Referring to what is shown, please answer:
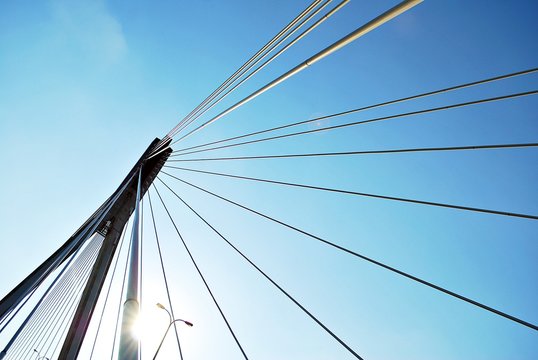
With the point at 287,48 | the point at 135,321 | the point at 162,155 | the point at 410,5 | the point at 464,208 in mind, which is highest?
the point at 287,48

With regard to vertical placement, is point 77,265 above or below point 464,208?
below

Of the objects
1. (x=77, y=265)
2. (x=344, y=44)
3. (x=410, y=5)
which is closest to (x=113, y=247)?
(x=77, y=265)

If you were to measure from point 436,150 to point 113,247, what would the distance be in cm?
914

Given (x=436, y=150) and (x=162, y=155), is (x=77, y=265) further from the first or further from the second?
(x=436, y=150)

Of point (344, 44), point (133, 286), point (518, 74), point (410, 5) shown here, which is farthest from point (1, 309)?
point (518, 74)

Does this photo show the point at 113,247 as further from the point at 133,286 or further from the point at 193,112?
the point at 133,286

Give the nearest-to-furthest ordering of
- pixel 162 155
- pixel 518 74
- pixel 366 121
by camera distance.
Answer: pixel 518 74 → pixel 366 121 → pixel 162 155

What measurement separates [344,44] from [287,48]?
5.52 feet

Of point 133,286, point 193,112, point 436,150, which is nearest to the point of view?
point 133,286

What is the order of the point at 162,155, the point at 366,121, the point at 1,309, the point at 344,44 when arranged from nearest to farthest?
1. the point at 344,44
2. the point at 366,121
3. the point at 1,309
4. the point at 162,155

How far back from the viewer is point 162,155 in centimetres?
1041

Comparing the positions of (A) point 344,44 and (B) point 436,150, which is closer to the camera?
(A) point 344,44

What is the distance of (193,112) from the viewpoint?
783 cm

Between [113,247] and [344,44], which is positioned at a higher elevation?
[344,44]
